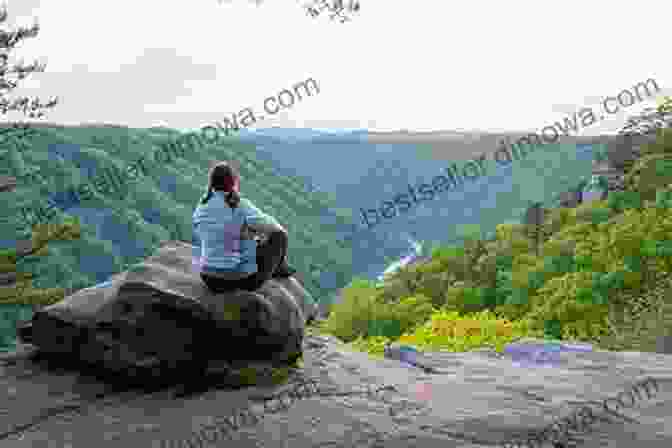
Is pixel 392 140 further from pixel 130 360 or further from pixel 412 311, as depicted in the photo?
pixel 130 360

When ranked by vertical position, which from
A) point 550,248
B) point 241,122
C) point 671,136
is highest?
point 241,122

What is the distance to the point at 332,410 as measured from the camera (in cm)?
579

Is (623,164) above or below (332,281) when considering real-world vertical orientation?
above

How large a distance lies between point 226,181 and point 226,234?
550 millimetres

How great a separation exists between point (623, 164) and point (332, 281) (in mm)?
57624

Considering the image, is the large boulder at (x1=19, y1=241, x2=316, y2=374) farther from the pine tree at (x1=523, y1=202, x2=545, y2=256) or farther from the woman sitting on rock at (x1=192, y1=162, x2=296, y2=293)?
the pine tree at (x1=523, y1=202, x2=545, y2=256)

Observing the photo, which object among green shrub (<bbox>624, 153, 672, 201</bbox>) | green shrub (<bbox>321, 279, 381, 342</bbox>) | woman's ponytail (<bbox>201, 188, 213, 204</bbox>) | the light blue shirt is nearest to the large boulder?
the light blue shirt

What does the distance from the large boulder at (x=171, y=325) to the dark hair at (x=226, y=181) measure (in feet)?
3.16

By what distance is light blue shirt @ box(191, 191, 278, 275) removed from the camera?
256 inches

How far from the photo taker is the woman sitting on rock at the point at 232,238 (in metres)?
6.49

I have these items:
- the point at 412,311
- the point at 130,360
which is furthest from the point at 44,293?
the point at 412,311

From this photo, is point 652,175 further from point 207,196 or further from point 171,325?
point 171,325

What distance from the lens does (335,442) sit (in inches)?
200

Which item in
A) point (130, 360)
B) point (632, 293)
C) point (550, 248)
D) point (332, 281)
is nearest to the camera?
point (130, 360)
